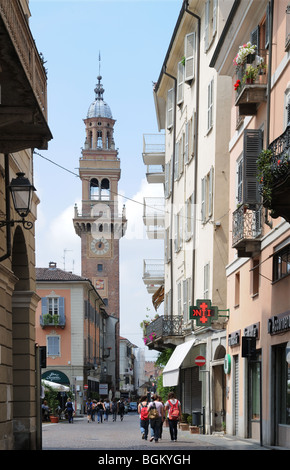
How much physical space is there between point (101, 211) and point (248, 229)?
90.4m

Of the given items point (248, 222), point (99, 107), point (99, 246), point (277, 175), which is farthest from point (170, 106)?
point (99, 107)

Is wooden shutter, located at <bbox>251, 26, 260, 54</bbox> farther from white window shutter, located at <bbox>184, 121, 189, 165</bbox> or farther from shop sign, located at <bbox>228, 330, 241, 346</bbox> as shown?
white window shutter, located at <bbox>184, 121, 189, 165</bbox>

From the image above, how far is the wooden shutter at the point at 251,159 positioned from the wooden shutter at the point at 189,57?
14.2m

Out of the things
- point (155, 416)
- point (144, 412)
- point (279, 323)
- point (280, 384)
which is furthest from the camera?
point (144, 412)

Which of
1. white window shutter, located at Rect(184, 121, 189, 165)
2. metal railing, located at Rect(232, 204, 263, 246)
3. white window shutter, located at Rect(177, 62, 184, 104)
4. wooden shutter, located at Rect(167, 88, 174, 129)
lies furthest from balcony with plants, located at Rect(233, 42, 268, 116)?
wooden shutter, located at Rect(167, 88, 174, 129)

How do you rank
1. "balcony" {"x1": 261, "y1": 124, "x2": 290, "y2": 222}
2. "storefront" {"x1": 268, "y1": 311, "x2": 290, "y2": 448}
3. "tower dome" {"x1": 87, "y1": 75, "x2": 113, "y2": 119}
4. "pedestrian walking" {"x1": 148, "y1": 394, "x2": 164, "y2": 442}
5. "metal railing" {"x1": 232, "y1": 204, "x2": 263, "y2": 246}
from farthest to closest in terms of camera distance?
1. "tower dome" {"x1": 87, "y1": 75, "x2": 113, "y2": 119}
2. "pedestrian walking" {"x1": 148, "y1": 394, "x2": 164, "y2": 442}
3. "metal railing" {"x1": 232, "y1": 204, "x2": 263, "y2": 246}
4. "storefront" {"x1": 268, "y1": 311, "x2": 290, "y2": 448}
5. "balcony" {"x1": 261, "y1": 124, "x2": 290, "y2": 222}

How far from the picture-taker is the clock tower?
112 metres

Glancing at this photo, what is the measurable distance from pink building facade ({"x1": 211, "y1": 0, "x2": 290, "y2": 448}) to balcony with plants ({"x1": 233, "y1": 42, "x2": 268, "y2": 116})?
24 millimetres

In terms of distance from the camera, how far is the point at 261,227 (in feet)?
75.4

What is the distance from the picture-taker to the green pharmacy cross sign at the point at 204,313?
96.7 ft

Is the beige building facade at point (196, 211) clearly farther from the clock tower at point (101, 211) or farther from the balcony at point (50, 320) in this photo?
the clock tower at point (101, 211)

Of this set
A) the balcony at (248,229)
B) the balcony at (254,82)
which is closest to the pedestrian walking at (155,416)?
the balcony at (248,229)

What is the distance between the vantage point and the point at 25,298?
69.1ft

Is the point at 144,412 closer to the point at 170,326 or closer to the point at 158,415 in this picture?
the point at 158,415
